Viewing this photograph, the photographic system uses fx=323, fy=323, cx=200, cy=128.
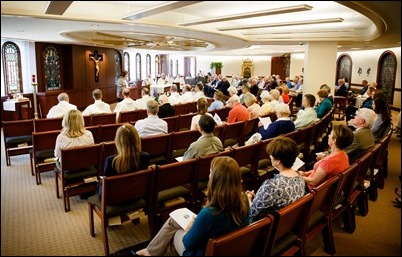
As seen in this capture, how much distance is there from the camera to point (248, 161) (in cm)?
370

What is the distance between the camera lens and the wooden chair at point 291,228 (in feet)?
6.53

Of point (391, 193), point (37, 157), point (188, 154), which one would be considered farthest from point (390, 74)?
point (37, 157)

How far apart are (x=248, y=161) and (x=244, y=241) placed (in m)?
1.97

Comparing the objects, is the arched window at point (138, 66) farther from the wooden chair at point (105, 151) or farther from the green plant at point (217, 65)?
the wooden chair at point (105, 151)

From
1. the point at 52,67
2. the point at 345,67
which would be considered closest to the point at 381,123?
the point at 52,67

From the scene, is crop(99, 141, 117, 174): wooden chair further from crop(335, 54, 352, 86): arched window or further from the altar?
crop(335, 54, 352, 86): arched window

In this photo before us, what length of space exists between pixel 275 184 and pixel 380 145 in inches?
84.6

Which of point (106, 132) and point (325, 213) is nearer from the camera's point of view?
point (325, 213)

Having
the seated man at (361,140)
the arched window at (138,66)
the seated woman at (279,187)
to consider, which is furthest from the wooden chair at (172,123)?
the arched window at (138,66)

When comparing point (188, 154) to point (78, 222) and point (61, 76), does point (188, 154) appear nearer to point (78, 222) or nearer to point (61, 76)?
point (78, 222)

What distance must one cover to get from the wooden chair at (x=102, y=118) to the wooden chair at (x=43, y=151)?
56.7 inches

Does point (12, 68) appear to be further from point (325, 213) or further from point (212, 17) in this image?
point (325, 213)

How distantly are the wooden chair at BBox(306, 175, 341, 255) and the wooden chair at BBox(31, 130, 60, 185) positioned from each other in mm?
3321

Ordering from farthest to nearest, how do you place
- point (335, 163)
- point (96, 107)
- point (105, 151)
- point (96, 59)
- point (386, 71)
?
point (386, 71) < point (96, 59) < point (96, 107) < point (105, 151) < point (335, 163)
